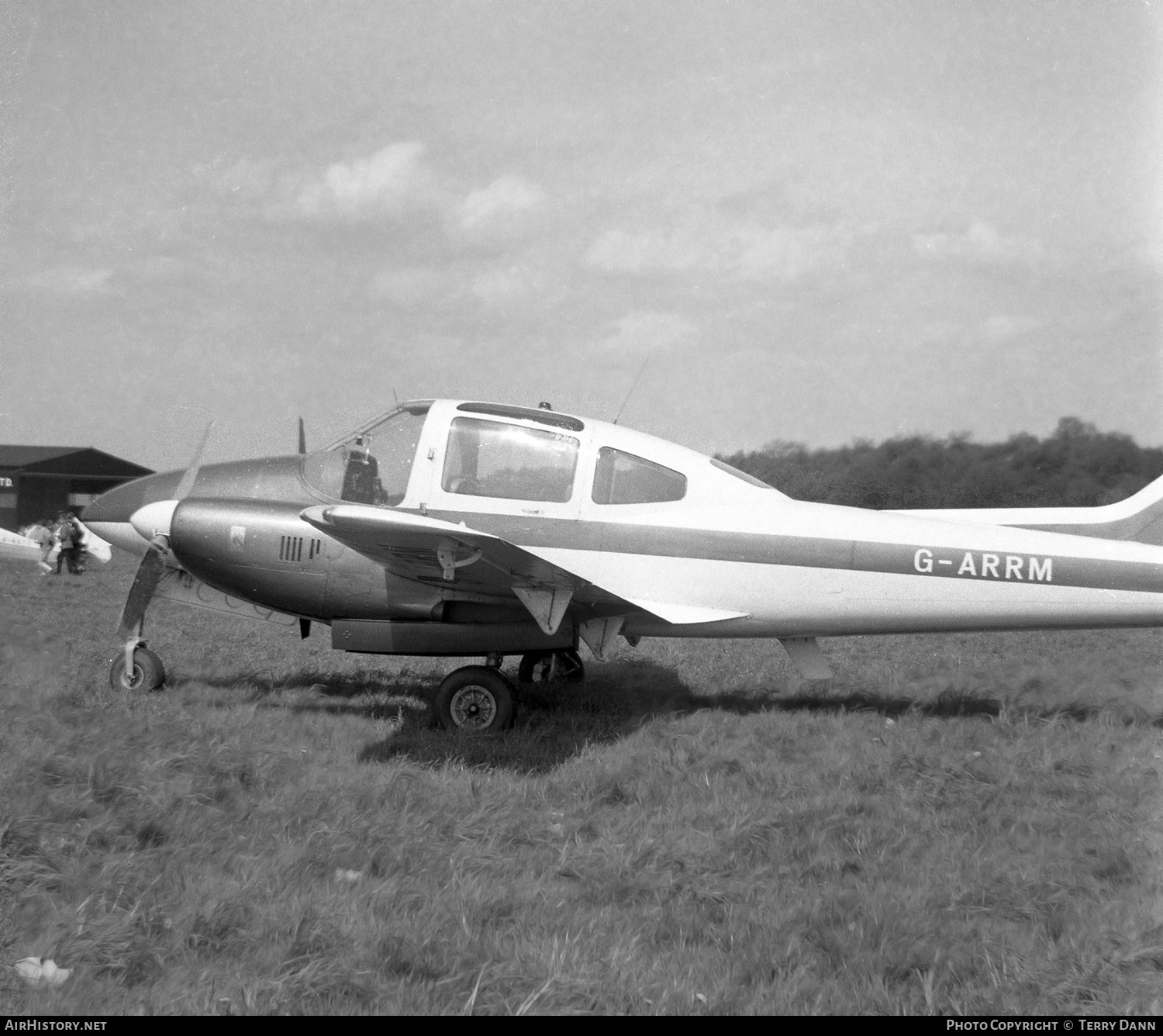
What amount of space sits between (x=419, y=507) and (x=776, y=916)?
3.92m

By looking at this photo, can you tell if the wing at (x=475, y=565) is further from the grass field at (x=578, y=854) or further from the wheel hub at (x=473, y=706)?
the grass field at (x=578, y=854)

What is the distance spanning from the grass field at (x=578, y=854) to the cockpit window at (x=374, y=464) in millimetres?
1611

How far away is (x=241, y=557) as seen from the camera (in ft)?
21.3

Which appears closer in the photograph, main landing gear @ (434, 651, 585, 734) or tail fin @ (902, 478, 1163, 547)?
main landing gear @ (434, 651, 585, 734)

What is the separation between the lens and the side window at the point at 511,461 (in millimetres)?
6414

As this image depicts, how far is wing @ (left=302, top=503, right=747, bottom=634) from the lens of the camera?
504 cm

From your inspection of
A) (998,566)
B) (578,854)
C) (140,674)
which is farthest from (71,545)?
(998,566)

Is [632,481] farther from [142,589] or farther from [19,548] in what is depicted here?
[19,548]

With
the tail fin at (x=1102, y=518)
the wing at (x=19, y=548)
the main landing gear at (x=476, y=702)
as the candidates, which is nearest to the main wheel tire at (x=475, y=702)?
the main landing gear at (x=476, y=702)

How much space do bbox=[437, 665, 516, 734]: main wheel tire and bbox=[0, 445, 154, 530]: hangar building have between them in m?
13.3

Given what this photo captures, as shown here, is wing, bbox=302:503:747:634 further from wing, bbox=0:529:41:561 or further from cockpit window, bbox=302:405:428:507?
wing, bbox=0:529:41:561

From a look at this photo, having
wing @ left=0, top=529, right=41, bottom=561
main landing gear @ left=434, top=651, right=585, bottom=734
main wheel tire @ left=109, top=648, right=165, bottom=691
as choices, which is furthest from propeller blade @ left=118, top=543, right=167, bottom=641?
wing @ left=0, top=529, right=41, bottom=561

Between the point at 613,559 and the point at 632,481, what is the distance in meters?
0.59
